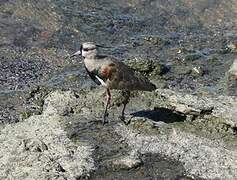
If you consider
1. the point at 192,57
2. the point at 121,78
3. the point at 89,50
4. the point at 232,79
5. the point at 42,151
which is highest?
the point at 89,50

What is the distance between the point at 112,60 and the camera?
10617 mm

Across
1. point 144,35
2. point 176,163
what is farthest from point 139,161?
point 144,35

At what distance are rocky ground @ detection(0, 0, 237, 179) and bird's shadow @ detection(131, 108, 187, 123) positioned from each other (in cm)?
2

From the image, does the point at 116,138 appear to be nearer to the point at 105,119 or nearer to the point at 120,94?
the point at 105,119

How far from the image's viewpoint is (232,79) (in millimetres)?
13625

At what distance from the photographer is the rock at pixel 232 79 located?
13117 mm

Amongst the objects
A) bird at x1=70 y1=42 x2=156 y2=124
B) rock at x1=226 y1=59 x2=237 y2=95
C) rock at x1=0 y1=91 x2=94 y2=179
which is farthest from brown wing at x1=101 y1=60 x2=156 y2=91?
rock at x1=226 y1=59 x2=237 y2=95

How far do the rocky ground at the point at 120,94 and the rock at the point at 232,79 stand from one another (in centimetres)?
2

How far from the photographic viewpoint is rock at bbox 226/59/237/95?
13117 millimetres

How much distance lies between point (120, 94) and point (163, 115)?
1.01 m

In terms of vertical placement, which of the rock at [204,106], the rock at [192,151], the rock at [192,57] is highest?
the rock at [204,106]

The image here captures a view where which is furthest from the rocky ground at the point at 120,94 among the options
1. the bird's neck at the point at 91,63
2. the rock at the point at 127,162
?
the bird's neck at the point at 91,63

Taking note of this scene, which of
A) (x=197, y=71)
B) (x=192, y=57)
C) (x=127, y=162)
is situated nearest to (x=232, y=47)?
(x=192, y=57)

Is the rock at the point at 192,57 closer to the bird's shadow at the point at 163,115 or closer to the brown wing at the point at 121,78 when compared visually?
the bird's shadow at the point at 163,115
